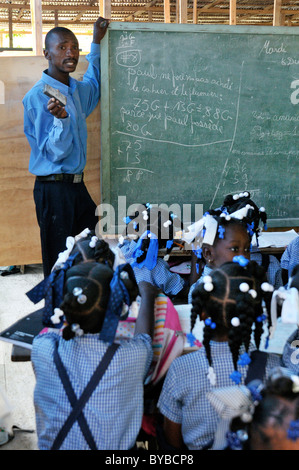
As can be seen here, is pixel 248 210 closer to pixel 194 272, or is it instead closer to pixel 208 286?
pixel 194 272

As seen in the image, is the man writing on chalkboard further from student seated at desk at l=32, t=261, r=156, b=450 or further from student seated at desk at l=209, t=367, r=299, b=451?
student seated at desk at l=209, t=367, r=299, b=451

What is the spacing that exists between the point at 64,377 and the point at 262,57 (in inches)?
127

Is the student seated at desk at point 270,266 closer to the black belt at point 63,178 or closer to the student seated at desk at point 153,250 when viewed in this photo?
the student seated at desk at point 153,250

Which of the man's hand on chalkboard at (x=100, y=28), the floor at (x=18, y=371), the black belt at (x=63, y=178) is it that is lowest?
the floor at (x=18, y=371)

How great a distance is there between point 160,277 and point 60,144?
126 centimetres

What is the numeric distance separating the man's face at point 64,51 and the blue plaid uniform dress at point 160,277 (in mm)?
1473

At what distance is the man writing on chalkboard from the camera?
3.55 meters

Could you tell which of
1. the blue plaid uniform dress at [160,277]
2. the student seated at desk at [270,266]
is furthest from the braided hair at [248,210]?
the blue plaid uniform dress at [160,277]

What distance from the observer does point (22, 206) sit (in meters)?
4.32

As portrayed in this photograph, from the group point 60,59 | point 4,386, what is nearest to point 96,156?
point 60,59

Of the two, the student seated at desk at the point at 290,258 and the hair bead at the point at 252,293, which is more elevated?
the hair bead at the point at 252,293

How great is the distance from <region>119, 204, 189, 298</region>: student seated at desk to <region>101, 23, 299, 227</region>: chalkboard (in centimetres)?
128

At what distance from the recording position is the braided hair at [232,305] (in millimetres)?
1646

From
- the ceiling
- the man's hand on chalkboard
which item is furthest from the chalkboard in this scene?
the ceiling
